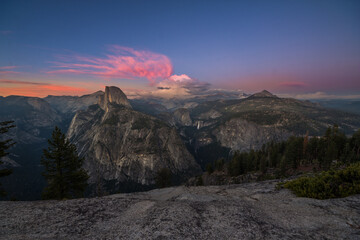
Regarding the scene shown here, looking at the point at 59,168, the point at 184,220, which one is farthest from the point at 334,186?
the point at 59,168

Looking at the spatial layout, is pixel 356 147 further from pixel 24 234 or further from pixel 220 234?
pixel 24 234

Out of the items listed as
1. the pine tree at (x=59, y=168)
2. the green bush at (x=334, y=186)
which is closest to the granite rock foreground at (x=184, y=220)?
the green bush at (x=334, y=186)

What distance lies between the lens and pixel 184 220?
10211mm

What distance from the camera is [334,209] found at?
11.5 meters

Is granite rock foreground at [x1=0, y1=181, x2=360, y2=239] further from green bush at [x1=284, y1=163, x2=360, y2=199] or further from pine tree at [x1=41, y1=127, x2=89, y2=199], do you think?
pine tree at [x1=41, y1=127, x2=89, y2=199]

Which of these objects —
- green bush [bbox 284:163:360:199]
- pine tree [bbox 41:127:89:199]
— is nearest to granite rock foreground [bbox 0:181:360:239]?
green bush [bbox 284:163:360:199]

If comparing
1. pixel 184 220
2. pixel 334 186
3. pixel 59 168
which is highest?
pixel 184 220

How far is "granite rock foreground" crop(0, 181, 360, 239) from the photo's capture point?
8.97 meters

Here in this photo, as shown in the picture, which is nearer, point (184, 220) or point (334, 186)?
point (184, 220)

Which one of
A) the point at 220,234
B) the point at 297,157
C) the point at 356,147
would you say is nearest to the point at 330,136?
the point at 356,147

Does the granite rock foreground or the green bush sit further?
the green bush

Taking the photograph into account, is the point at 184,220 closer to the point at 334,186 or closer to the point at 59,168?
the point at 334,186

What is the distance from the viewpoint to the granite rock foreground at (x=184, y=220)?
897 cm

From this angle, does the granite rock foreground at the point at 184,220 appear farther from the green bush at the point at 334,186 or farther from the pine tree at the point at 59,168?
the pine tree at the point at 59,168
